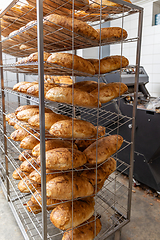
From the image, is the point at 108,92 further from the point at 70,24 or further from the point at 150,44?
the point at 150,44

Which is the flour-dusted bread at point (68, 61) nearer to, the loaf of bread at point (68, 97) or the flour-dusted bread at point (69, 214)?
the loaf of bread at point (68, 97)

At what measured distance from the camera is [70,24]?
1.05 meters

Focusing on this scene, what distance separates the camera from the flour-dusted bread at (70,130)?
1.13 m

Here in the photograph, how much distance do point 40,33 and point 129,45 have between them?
338 cm

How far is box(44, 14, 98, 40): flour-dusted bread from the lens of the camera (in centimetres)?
103

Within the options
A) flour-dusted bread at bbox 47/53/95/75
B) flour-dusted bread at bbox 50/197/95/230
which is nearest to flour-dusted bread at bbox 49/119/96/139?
flour-dusted bread at bbox 47/53/95/75

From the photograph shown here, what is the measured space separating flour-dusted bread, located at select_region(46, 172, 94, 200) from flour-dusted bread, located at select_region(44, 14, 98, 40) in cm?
86

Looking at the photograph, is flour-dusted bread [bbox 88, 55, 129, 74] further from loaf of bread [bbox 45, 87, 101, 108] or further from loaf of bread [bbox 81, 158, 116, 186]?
loaf of bread [bbox 81, 158, 116, 186]

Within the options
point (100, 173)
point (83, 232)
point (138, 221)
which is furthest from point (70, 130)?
point (138, 221)

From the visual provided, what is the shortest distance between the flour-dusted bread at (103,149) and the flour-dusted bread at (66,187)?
14 centimetres

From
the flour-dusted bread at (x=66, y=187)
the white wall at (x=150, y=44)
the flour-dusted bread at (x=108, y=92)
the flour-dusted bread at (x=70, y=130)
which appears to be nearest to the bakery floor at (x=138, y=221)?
the flour-dusted bread at (x=66, y=187)

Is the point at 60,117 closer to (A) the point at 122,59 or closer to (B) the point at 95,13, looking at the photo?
(A) the point at 122,59

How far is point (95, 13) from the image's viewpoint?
53.7 inches

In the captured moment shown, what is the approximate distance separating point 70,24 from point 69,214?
1.07 meters
